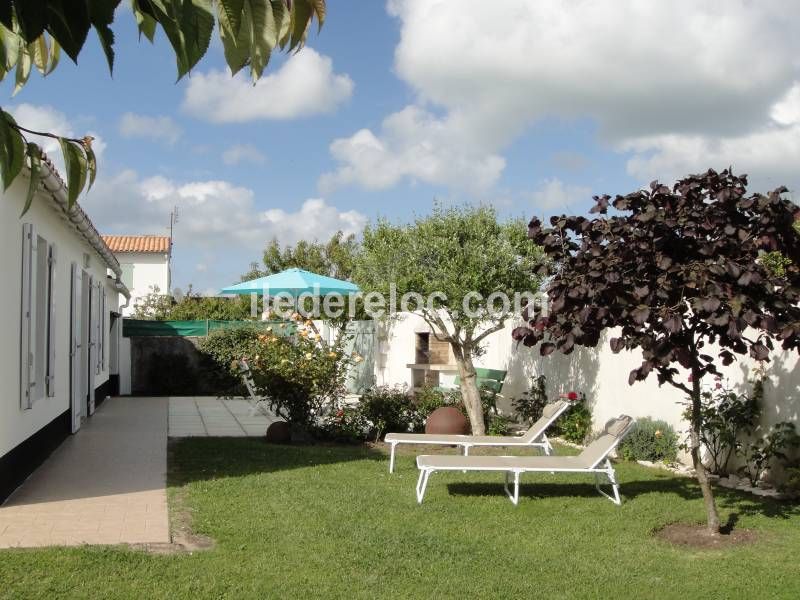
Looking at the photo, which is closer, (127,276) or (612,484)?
(612,484)

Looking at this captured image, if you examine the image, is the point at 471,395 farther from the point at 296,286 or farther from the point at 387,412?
the point at 296,286

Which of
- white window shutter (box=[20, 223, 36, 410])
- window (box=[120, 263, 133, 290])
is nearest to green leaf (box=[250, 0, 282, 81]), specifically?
white window shutter (box=[20, 223, 36, 410])

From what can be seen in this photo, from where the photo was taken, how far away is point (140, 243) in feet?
158

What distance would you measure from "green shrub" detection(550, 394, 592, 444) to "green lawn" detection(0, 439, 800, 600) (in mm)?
3251

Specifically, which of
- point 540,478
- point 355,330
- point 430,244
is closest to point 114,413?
point 355,330

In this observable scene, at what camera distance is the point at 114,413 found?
Answer: 15586 millimetres

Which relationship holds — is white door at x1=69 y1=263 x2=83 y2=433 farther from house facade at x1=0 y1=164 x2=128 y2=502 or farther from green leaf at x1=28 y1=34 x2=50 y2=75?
green leaf at x1=28 y1=34 x2=50 y2=75

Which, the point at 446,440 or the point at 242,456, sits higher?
the point at 446,440

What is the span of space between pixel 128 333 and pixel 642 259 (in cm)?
1763

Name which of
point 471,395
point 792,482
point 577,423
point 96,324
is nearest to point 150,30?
point 792,482

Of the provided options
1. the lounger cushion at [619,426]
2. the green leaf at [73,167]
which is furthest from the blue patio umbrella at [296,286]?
the green leaf at [73,167]

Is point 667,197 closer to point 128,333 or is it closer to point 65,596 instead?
point 65,596

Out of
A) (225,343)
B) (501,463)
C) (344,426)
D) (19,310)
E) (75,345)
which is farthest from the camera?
(225,343)

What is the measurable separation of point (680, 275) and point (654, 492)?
117 inches
